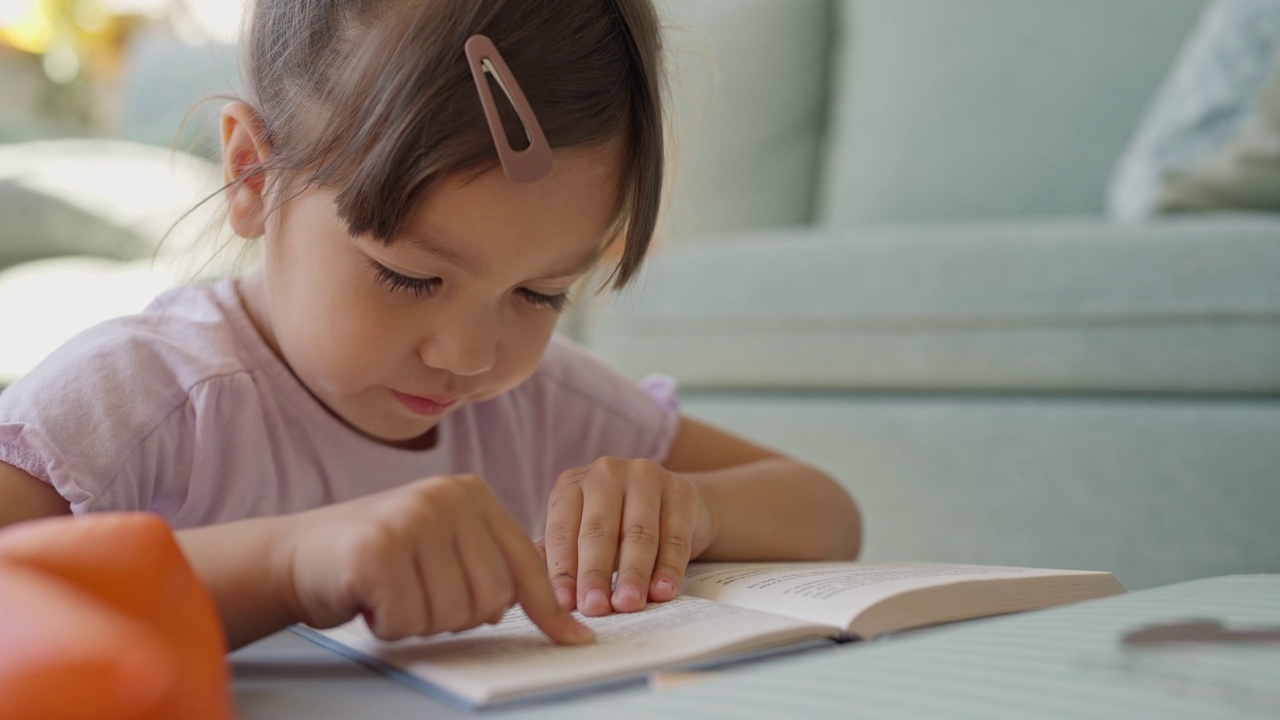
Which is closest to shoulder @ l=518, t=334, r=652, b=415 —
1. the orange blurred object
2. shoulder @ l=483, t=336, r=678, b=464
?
shoulder @ l=483, t=336, r=678, b=464

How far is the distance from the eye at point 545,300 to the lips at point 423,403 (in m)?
0.09

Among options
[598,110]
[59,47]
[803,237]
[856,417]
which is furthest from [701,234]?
[59,47]

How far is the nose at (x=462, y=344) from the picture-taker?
2.29ft

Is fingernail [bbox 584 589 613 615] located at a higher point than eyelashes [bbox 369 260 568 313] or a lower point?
lower

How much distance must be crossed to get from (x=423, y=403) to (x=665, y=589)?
26 cm

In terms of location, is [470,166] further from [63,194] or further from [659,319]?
[63,194]

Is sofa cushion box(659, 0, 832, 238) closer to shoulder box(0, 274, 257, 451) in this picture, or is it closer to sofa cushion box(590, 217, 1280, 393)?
sofa cushion box(590, 217, 1280, 393)

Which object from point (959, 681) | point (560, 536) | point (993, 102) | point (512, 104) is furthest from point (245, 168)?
point (993, 102)

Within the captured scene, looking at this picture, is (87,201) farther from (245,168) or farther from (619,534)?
(619,534)

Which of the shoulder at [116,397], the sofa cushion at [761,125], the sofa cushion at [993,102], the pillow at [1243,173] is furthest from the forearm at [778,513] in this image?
the sofa cushion at [761,125]

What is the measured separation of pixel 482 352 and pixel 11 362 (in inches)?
40.9

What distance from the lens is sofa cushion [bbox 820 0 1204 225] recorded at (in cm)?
192

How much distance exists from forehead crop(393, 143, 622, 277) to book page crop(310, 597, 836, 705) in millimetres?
218

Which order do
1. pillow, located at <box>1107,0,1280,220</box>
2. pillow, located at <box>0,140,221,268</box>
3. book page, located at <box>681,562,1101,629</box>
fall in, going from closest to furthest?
book page, located at <box>681,562,1101,629</box> < pillow, located at <box>1107,0,1280,220</box> < pillow, located at <box>0,140,221,268</box>
